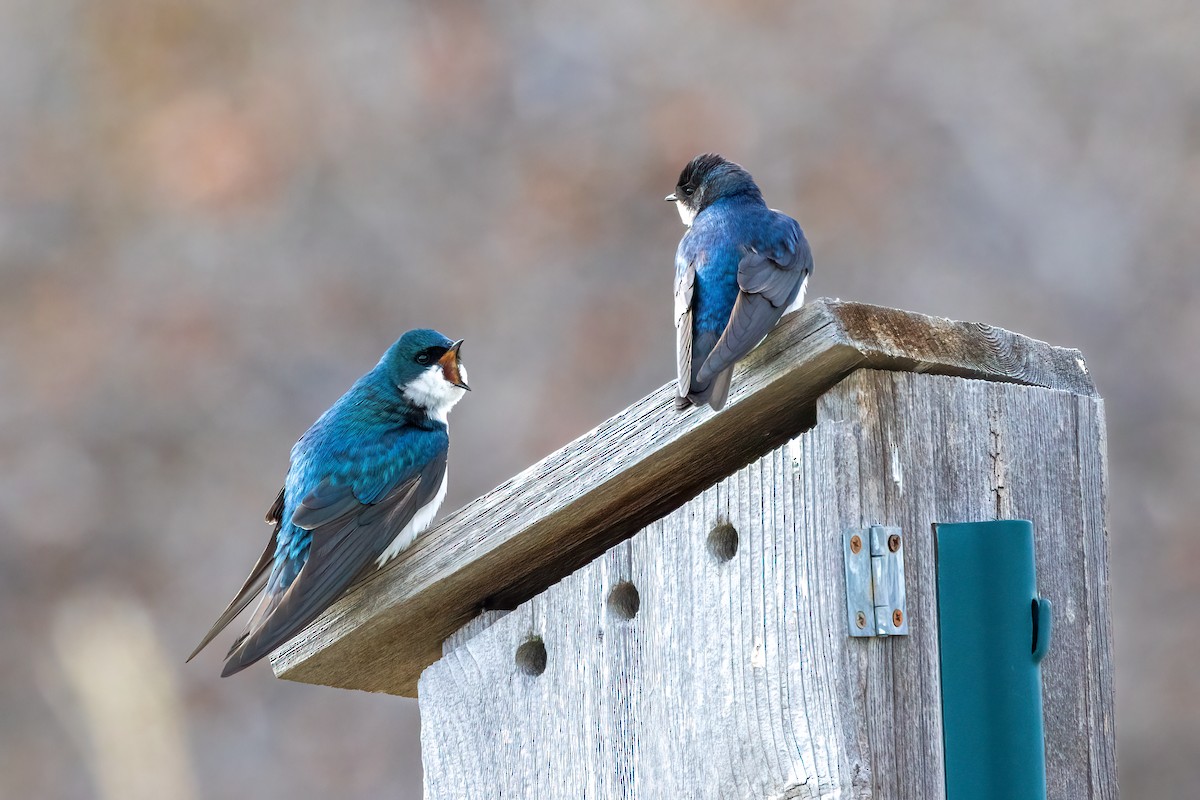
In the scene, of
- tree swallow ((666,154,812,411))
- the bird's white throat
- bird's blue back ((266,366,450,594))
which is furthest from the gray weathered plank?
the bird's white throat

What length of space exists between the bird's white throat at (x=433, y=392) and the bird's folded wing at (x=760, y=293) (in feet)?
2.51

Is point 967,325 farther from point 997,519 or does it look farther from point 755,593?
point 755,593

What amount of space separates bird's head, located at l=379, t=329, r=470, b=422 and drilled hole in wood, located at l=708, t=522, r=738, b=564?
80cm

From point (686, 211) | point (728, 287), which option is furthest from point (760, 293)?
point (686, 211)

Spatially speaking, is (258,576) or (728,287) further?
Result: (258,576)

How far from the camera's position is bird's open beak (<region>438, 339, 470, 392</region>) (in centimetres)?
237

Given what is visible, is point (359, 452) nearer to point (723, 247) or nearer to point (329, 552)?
point (329, 552)

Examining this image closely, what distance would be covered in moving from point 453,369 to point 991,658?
1.15 metres

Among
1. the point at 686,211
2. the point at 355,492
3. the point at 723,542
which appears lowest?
the point at 723,542

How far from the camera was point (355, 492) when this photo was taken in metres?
2.02

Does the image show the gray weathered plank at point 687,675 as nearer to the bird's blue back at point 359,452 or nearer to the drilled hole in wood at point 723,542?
the drilled hole in wood at point 723,542

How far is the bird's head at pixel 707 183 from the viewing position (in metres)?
2.16

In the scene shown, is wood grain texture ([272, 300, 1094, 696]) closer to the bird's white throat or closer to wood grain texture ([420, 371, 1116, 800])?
wood grain texture ([420, 371, 1116, 800])

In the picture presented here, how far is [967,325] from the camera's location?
1614mm
